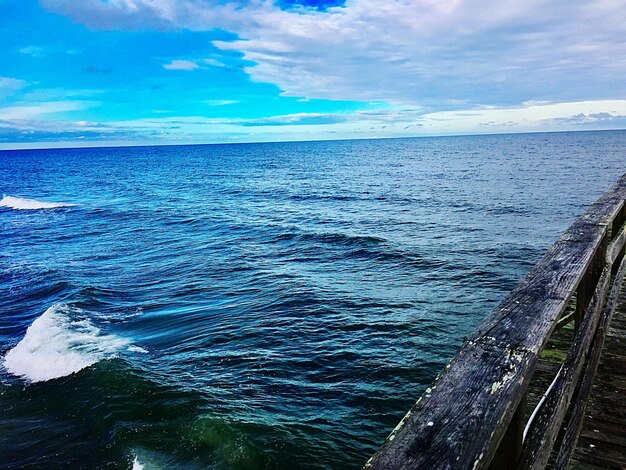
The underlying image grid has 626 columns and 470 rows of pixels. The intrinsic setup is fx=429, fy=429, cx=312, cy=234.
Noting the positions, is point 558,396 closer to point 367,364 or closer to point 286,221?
point 367,364

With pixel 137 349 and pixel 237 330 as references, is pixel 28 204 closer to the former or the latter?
pixel 137 349

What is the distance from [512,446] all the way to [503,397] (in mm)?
387

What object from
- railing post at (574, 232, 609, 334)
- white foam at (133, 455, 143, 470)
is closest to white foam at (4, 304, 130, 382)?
white foam at (133, 455, 143, 470)

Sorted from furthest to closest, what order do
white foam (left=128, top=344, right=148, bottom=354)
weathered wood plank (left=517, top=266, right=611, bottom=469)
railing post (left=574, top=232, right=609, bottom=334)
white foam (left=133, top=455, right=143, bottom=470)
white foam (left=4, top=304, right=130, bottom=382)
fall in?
1. white foam (left=128, top=344, right=148, bottom=354)
2. white foam (left=4, top=304, right=130, bottom=382)
3. white foam (left=133, top=455, right=143, bottom=470)
4. railing post (left=574, top=232, right=609, bottom=334)
5. weathered wood plank (left=517, top=266, right=611, bottom=469)

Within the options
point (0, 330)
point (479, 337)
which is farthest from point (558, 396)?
point (0, 330)

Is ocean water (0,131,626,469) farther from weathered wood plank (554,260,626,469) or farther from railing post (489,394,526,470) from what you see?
railing post (489,394,526,470)

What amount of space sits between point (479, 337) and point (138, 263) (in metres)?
19.3

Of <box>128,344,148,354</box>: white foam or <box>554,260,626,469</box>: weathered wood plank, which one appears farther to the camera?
<box>128,344,148,354</box>: white foam

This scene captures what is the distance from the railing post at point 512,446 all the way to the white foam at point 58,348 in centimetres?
1018

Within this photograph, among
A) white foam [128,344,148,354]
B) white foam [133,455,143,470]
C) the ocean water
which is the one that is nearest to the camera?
white foam [133,455,143,470]

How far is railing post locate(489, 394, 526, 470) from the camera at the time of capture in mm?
1755

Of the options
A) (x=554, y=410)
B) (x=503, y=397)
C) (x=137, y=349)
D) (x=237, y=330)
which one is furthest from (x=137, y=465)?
(x=503, y=397)

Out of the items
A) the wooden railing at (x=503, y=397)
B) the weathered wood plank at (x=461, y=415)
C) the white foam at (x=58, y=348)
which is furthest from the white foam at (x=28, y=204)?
the weathered wood plank at (x=461, y=415)

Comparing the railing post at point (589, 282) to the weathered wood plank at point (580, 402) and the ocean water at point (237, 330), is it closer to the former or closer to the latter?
the weathered wood plank at point (580, 402)
